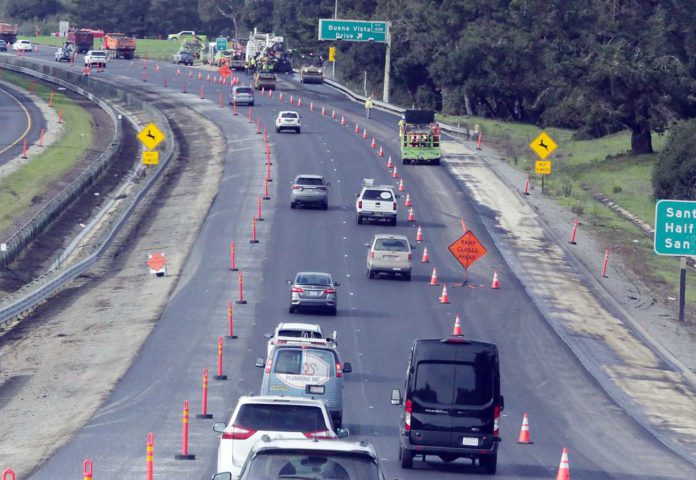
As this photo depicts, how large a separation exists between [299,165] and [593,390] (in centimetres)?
3962

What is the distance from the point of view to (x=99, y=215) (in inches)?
2373

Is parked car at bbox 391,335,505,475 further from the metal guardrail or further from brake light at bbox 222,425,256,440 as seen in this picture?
the metal guardrail

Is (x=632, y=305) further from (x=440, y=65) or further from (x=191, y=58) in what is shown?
(x=191, y=58)

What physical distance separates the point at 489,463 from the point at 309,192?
1435 inches

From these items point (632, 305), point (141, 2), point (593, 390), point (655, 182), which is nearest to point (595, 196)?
point (655, 182)

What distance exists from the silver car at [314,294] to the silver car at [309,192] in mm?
18660

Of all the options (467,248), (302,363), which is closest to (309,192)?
(467,248)

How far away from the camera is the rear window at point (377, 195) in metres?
55.1

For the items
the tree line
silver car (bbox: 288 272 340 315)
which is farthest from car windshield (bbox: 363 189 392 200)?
the tree line

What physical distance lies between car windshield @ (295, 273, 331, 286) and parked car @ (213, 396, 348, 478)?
2085 centimetres

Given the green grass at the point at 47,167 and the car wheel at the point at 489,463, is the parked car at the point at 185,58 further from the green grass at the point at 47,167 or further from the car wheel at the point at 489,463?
the car wheel at the point at 489,463

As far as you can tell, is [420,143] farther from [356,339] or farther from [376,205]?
[356,339]

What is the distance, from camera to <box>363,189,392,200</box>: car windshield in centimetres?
5509

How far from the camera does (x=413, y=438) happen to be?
2181 centimetres
